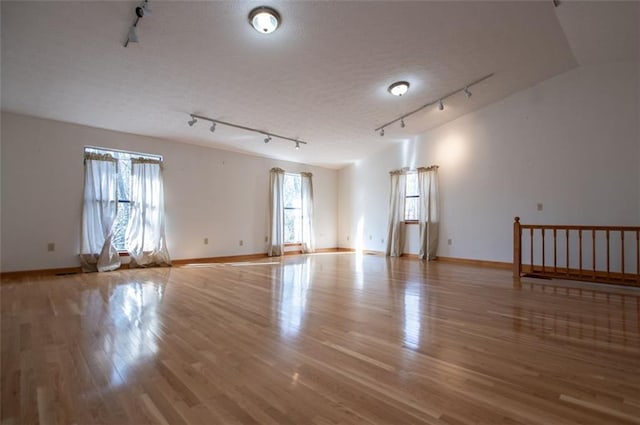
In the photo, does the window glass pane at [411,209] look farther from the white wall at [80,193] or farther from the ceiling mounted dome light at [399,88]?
the ceiling mounted dome light at [399,88]

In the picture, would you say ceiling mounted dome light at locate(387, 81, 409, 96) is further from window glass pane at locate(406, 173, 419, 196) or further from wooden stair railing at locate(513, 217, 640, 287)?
window glass pane at locate(406, 173, 419, 196)

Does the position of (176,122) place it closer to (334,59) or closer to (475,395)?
(334,59)

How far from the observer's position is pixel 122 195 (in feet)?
17.8

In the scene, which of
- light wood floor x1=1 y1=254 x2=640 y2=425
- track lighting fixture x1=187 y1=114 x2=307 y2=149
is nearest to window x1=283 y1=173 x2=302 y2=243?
track lighting fixture x1=187 y1=114 x2=307 y2=149

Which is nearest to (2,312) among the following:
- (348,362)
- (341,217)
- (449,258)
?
(348,362)

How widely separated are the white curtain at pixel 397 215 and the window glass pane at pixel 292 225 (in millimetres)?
2393

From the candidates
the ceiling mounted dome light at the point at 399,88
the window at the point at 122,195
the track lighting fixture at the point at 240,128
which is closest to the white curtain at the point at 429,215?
the ceiling mounted dome light at the point at 399,88

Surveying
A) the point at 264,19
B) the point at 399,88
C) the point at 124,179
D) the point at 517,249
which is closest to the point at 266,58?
the point at 264,19

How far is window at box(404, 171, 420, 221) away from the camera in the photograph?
713 cm

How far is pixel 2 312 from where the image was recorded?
273cm

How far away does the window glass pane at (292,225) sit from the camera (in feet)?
26.1

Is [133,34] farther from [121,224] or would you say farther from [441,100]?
[441,100]

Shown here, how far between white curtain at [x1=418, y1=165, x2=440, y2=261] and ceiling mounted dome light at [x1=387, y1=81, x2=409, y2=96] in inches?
93.9

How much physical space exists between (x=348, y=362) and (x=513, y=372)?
2.92 feet
